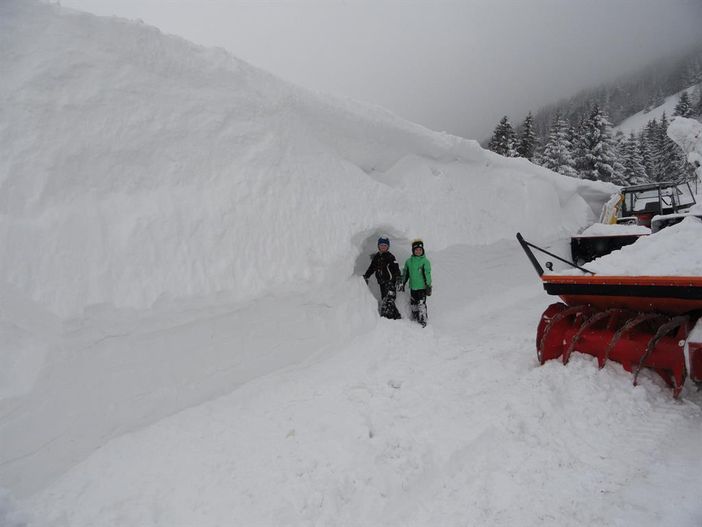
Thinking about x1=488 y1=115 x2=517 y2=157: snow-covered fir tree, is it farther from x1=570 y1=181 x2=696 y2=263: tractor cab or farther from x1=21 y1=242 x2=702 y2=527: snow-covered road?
x1=21 y1=242 x2=702 y2=527: snow-covered road

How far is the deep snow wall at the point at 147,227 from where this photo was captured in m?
3.46

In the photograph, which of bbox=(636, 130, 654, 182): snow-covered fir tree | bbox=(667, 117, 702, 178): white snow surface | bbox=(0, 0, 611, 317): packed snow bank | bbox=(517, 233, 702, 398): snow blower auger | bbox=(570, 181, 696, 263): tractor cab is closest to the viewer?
bbox=(517, 233, 702, 398): snow blower auger

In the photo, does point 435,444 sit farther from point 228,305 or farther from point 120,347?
point 120,347

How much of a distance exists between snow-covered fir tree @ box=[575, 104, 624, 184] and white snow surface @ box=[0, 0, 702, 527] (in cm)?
3050

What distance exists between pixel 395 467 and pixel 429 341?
275 cm

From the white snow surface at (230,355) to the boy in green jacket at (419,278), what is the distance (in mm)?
577

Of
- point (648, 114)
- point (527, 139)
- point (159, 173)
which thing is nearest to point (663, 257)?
point (159, 173)

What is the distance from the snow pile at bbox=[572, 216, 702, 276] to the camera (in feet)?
13.5

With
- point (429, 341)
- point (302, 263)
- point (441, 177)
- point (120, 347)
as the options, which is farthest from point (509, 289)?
point (120, 347)

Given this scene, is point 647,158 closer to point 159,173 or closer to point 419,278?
point 419,278

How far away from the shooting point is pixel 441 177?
8.91m

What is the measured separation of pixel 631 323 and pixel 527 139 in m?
32.1

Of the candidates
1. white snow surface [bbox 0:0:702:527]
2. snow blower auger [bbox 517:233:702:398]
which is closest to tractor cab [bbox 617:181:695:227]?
white snow surface [bbox 0:0:702:527]

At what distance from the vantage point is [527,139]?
31.6 metres
